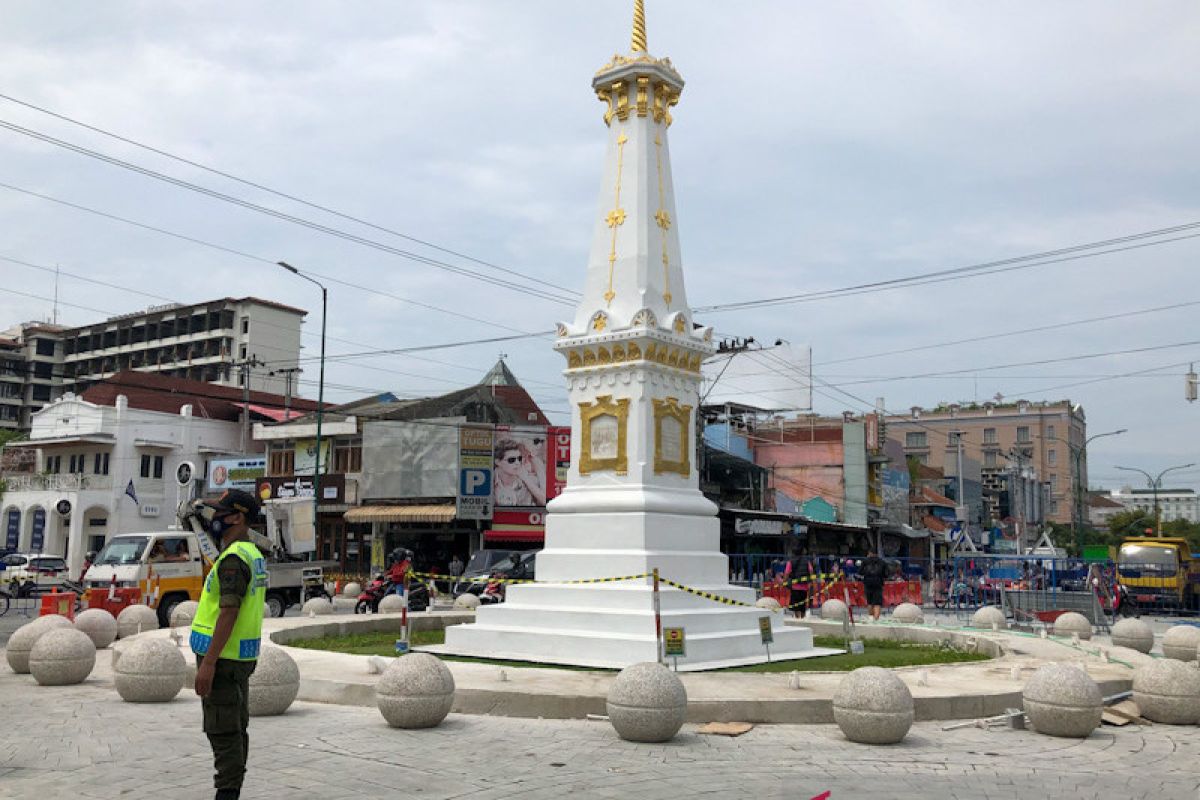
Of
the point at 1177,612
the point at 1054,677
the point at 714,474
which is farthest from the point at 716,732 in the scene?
the point at 714,474

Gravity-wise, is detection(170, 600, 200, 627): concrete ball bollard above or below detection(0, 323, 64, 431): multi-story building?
below

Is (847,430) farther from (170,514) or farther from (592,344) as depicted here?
(592,344)

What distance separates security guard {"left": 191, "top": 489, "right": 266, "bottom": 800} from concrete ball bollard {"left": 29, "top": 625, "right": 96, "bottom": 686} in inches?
288

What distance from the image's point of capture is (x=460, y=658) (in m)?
15.2

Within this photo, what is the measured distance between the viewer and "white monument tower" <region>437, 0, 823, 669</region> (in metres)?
14.9

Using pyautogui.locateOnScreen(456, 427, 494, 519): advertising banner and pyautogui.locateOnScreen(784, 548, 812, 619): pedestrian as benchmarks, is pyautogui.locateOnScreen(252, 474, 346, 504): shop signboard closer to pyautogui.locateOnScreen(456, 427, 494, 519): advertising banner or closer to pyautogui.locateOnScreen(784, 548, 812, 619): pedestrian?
pyautogui.locateOnScreen(456, 427, 494, 519): advertising banner

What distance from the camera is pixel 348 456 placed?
4688 cm

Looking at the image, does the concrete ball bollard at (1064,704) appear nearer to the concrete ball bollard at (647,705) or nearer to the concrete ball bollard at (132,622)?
the concrete ball bollard at (647,705)

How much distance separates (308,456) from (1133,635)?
38.5 meters

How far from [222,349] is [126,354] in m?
12.1

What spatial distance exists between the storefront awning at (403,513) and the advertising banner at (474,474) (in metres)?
0.58

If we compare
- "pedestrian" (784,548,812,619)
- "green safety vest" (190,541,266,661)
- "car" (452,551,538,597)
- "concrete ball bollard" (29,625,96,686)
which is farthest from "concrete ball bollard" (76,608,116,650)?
"pedestrian" (784,548,812,619)

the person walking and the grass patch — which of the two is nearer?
the grass patch

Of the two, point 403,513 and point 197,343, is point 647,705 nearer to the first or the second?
point 403,513
